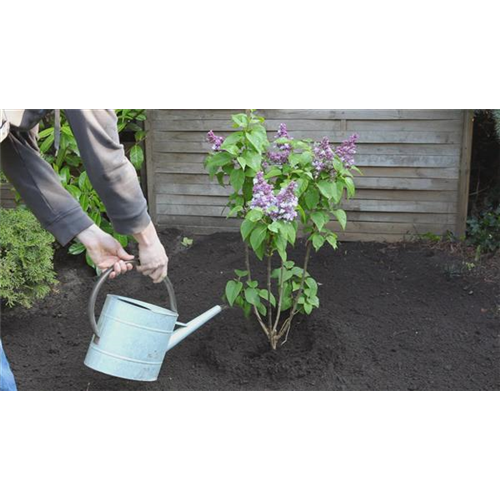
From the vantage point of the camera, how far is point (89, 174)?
192cm

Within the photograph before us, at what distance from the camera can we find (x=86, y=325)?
13.5ft

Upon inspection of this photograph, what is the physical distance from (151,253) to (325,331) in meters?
1.71

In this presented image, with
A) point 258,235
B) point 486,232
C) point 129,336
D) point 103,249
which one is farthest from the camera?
point 486,232

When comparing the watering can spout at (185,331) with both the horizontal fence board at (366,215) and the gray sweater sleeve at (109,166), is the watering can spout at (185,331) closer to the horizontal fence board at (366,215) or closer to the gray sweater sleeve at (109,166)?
the gray sweater sleeve at (109,166)

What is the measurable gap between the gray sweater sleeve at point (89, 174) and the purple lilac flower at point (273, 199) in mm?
996

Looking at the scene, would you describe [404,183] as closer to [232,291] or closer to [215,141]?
[232,291]

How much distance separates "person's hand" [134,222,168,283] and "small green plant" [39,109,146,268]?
2037 millimetres

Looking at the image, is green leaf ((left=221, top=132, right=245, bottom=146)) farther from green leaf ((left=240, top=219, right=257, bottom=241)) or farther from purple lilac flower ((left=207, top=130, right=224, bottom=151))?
green leaf ((left=240, top=219, right=257, bottom=241))

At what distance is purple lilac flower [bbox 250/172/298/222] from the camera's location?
3102 mm

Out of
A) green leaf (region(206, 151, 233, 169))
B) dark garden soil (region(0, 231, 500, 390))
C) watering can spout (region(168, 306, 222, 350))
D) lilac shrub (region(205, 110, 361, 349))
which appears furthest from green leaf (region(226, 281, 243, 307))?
green leaf (region(206, 151, 233, 169))

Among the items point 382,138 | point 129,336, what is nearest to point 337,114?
point 382,138
